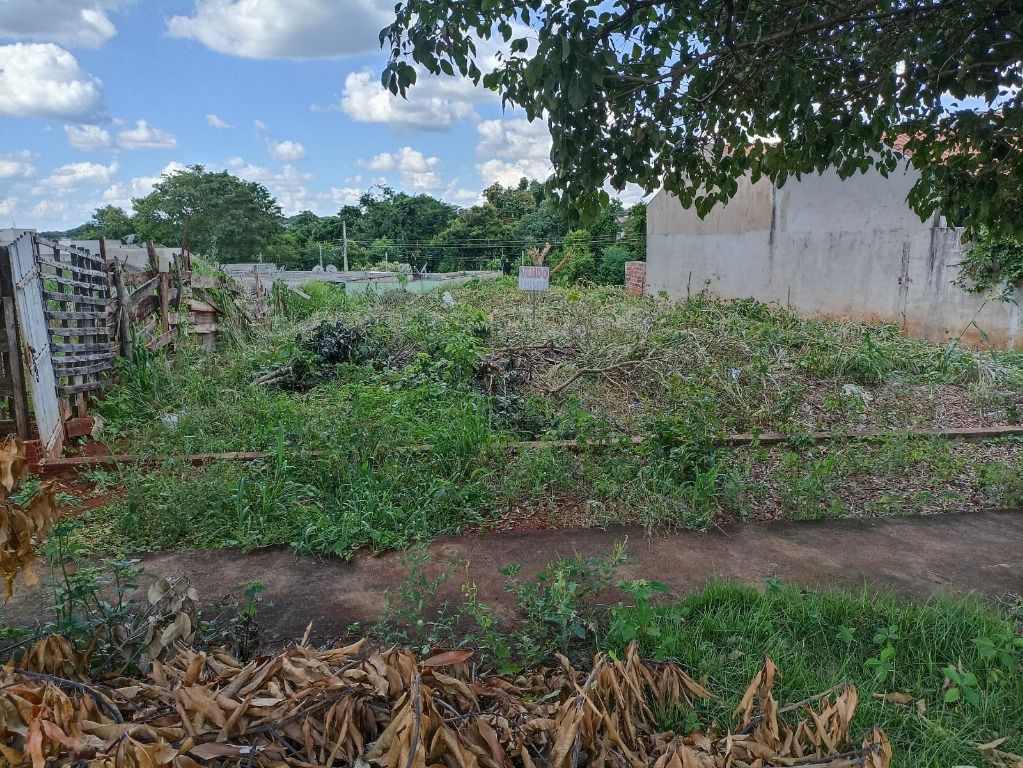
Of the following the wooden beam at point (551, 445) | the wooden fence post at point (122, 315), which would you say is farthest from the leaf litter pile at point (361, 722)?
the wooden fence post at point (122, 315)

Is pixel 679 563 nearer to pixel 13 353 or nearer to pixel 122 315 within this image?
pixel 13 353

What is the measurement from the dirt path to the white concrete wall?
18.8 ft

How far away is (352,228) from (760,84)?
4682cm

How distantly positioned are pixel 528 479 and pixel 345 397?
2584 mm

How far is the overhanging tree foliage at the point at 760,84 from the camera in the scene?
119 inches

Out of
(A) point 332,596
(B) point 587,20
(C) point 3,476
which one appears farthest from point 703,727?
(B) point 587,20

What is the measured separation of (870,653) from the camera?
2.66m

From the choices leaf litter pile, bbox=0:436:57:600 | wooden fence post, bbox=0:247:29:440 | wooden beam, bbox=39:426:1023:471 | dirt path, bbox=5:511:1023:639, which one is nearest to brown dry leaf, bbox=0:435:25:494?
leaf litter pile, bbox=0:436:57:600

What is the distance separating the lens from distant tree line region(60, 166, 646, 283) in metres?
38.8

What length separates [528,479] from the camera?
15.3 ft

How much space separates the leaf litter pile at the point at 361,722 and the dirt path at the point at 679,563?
3.67 ft

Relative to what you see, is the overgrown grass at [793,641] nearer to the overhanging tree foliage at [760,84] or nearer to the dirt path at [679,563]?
the dirt path at [679,563]

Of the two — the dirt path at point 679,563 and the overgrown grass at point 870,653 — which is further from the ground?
the overgrown grass at point 870,653

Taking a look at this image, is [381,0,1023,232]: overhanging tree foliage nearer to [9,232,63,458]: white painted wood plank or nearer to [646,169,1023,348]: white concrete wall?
[9,232,63,458]: white painted wood plank
